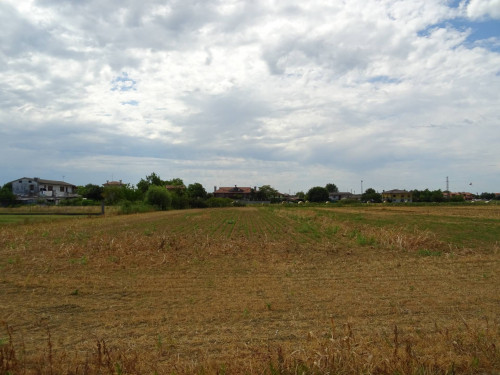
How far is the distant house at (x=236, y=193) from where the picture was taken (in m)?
146

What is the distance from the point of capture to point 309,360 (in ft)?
13.7

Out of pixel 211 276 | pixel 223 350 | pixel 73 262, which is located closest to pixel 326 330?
pixel 223 350

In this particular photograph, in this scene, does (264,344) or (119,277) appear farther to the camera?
(119,277)

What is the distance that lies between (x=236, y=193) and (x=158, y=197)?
3023 inches

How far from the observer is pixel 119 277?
10.2 m

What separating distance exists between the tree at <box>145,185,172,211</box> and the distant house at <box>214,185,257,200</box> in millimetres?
71479

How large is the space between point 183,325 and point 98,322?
154 centimetres

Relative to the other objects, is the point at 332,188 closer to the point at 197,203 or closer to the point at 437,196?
the point at 437,196

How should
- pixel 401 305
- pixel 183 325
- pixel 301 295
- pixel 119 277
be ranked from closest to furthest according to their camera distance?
pixel 183 325 → pixel 401 305 → pixel 301 295 → pixel 119 277

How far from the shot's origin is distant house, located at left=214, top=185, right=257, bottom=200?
480 ft

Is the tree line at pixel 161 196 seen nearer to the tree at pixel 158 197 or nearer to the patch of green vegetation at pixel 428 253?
the tree at pixel 158 197

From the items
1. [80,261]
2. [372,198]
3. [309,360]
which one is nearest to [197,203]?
[372,198]

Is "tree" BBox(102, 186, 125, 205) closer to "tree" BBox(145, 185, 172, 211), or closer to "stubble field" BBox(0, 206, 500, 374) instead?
"tree" BBox(145, 185, 172, 211)

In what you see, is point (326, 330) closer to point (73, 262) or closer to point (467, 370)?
point (467, 370)
